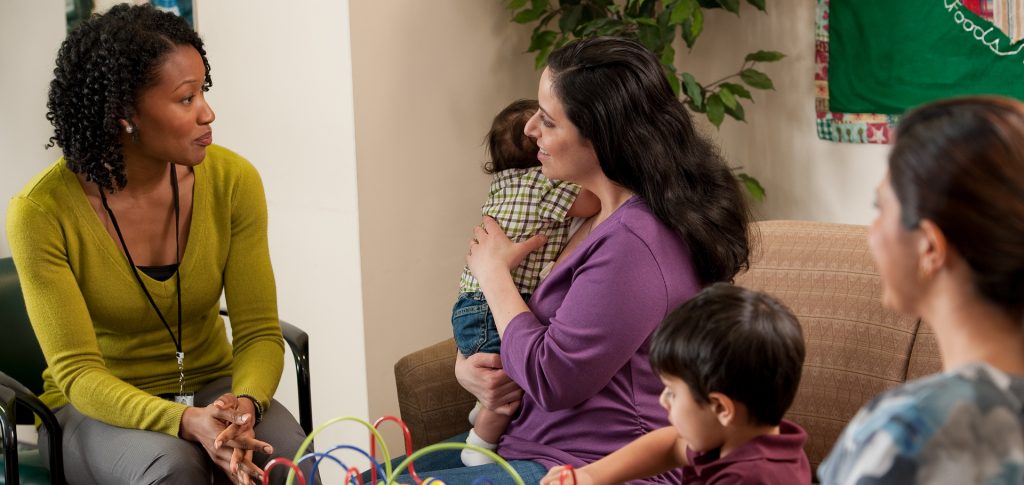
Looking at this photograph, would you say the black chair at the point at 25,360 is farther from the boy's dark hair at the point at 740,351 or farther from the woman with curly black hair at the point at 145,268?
the boy's dark hair at the point at 740,351

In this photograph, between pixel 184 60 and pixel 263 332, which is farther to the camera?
pixel 263 332

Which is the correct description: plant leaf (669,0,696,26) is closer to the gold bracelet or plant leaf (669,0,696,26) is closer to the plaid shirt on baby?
the plaid shirt on baby

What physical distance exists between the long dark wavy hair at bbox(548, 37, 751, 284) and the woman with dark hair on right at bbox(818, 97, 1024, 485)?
731 mm

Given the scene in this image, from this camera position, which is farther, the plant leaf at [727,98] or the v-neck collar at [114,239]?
the plant leaf at [727,98]

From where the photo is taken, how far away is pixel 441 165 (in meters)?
3.22

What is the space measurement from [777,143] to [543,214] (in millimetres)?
1334

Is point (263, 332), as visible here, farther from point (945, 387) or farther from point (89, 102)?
point (945, 387)

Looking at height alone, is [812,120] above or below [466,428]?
above

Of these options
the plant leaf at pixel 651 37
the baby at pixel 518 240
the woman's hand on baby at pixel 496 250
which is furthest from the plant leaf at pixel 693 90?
the woman's hand on baby at pixel 496 250

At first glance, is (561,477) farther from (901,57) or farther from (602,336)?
(901,57)

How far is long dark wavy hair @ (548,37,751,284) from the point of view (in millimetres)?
1705

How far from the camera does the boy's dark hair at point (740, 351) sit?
1.28m

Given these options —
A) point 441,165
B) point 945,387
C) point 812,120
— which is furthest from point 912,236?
point 441,165

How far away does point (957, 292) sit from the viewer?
94 centimetres
